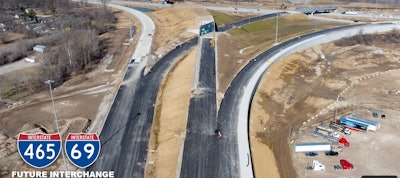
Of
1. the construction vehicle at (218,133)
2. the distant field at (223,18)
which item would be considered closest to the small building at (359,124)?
the construction vehicle at (218,133)

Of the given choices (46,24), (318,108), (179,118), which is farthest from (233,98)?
(46,24)

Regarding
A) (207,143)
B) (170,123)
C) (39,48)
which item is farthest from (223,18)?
(207,143)

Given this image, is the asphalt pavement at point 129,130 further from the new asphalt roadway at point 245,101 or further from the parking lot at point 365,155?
the parking lot at point 365,155

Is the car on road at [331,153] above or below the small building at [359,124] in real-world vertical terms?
below

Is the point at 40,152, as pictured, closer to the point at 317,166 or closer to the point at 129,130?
the point at 129,130

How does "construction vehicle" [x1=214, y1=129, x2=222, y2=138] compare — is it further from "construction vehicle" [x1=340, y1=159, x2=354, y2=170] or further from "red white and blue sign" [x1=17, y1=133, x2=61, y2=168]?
"red white and blue sign" [x1=17, y1=133, x2=61, y2=168]
